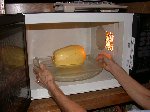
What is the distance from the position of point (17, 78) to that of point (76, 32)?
2.01 feet

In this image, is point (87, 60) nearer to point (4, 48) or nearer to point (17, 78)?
point (17, 78)

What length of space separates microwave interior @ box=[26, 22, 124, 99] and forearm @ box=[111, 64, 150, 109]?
0.12 feet

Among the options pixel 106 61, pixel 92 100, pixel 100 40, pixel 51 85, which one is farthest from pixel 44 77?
pixel 100 40

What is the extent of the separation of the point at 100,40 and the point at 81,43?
0.46ft

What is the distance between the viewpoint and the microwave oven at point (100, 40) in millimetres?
755

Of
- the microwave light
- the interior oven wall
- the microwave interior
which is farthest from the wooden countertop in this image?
the interior oven wall

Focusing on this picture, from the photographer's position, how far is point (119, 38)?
886 mm

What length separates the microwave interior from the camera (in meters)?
0.84

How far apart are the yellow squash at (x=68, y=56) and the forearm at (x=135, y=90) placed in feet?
0.70

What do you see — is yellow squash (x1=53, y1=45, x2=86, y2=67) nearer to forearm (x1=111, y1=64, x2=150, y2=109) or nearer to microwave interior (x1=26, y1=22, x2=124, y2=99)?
microwave interior (x1=26, y1=22, x2=124, y2=99)

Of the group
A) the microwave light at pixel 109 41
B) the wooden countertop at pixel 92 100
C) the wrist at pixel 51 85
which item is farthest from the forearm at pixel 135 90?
the wrist at pixel 51 85

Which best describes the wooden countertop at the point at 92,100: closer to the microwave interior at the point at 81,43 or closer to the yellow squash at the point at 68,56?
the microwave interior at the point at 81,43

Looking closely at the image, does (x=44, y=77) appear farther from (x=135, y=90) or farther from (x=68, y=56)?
(x=135, y=90)

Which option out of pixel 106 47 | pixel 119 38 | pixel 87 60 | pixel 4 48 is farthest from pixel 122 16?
pixel 4 48
